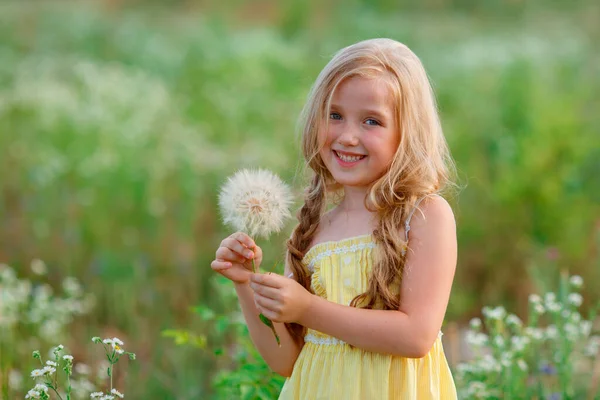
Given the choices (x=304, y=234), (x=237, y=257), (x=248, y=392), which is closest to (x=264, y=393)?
(x=248, y=392)

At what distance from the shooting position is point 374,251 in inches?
83.7

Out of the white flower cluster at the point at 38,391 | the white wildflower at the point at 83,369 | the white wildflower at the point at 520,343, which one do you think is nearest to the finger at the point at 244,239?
the white flower cluster at the point at 38,391

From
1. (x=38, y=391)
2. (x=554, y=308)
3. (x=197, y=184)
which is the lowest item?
(x=38, y=391)

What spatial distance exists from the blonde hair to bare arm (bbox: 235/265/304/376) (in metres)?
0.24

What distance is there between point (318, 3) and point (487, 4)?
3123mm

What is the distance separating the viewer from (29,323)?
159 inches

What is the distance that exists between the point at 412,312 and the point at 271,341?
0.40 metres

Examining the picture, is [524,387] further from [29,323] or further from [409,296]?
[29,323]

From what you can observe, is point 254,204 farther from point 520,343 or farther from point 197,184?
point 197,184

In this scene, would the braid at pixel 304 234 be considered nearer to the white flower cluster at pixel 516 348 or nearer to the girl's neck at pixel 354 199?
the girl's neck at pixel 354 199

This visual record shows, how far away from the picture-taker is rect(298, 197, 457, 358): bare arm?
80.4 inches

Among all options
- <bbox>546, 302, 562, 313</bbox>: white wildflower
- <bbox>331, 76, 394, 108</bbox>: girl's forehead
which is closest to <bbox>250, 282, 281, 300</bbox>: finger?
<bbox>331, 76, 394, 108</bbox>: girl's forehead

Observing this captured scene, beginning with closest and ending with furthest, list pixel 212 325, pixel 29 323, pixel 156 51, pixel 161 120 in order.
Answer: pixel 29 323 < pixel 212 325 < pixel 161 120 < pixel 156 51

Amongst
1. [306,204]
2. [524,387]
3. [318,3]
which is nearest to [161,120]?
[524,387]
